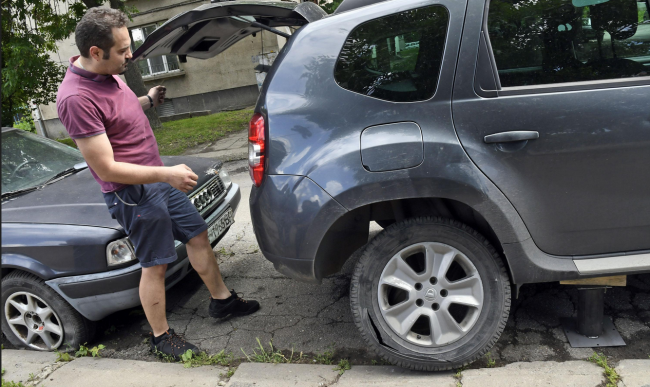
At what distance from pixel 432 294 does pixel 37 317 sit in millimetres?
2460

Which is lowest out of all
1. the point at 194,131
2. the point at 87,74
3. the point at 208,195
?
the point at 194,131

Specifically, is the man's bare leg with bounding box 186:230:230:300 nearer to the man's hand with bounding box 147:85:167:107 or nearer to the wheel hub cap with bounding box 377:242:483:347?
the man's hand with bounding box 147:85:167:107

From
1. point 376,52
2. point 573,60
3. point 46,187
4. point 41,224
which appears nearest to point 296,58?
point 376,52

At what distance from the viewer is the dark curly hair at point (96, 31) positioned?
2570 mm

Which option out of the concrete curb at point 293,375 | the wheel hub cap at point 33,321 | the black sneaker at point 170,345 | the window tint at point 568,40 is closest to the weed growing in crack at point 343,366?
the concrete curb at point 293,375

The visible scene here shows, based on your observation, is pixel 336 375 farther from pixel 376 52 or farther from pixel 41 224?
pixel 41 224

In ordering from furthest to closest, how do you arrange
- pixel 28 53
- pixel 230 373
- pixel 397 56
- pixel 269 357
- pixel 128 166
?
pixel 28 53 → pixel 269 357 → pixel 230 373 → pixel 128 166 → pixel 397 56

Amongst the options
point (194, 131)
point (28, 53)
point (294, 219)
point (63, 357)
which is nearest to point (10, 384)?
point (63, 357)

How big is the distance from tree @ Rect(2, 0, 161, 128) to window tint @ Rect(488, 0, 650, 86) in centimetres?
910

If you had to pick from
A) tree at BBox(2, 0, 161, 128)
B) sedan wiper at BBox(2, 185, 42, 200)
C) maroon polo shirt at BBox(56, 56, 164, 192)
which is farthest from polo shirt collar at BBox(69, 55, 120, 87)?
tree at BBox(2, 0, 161, 128)

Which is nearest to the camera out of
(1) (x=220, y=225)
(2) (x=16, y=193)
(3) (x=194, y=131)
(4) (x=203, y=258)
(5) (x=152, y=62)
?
(4) (x=203, y=258)

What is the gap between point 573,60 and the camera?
7.98 feet

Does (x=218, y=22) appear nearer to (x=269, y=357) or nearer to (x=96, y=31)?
(x=96, y=31)

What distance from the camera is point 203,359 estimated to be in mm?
2975
